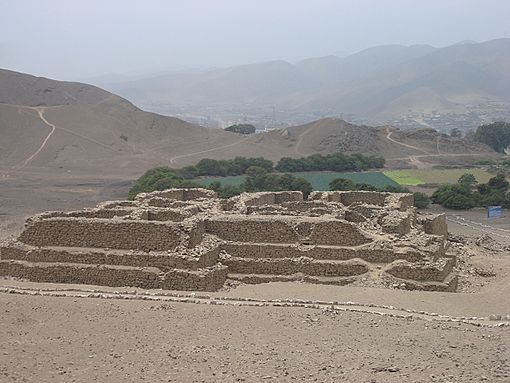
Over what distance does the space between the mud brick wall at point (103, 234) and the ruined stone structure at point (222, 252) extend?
0.09 feet

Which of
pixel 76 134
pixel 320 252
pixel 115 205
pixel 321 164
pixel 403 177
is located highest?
pixel 76 134

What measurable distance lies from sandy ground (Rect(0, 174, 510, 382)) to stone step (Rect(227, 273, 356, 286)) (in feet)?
1.45

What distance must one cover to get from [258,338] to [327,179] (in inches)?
1706

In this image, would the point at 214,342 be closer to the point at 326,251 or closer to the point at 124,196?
the point at 326,251

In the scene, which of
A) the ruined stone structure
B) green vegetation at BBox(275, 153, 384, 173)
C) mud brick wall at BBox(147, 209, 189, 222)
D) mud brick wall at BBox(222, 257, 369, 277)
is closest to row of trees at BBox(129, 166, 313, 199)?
green vegetation at BBox(275, 153, 384, 173)

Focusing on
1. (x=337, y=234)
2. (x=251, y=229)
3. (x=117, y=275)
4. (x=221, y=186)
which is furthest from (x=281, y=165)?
(x=117, y=275)

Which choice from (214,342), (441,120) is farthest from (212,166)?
(441,120)

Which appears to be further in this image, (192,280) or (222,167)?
(222,167)

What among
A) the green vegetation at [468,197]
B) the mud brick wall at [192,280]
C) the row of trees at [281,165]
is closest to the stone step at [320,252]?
the mud brick wall at [192,280]

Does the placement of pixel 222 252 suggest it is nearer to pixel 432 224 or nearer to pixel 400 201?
pixel 432 224

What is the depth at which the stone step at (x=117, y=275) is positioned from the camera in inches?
677

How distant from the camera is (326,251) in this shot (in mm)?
18156

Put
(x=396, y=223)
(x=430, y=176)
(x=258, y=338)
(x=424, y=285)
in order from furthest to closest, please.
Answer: (x=430, y=176) < (x=396, y=223) < (x=424, y=285) < (x=258, y=338)

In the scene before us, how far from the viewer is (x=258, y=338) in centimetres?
1251
